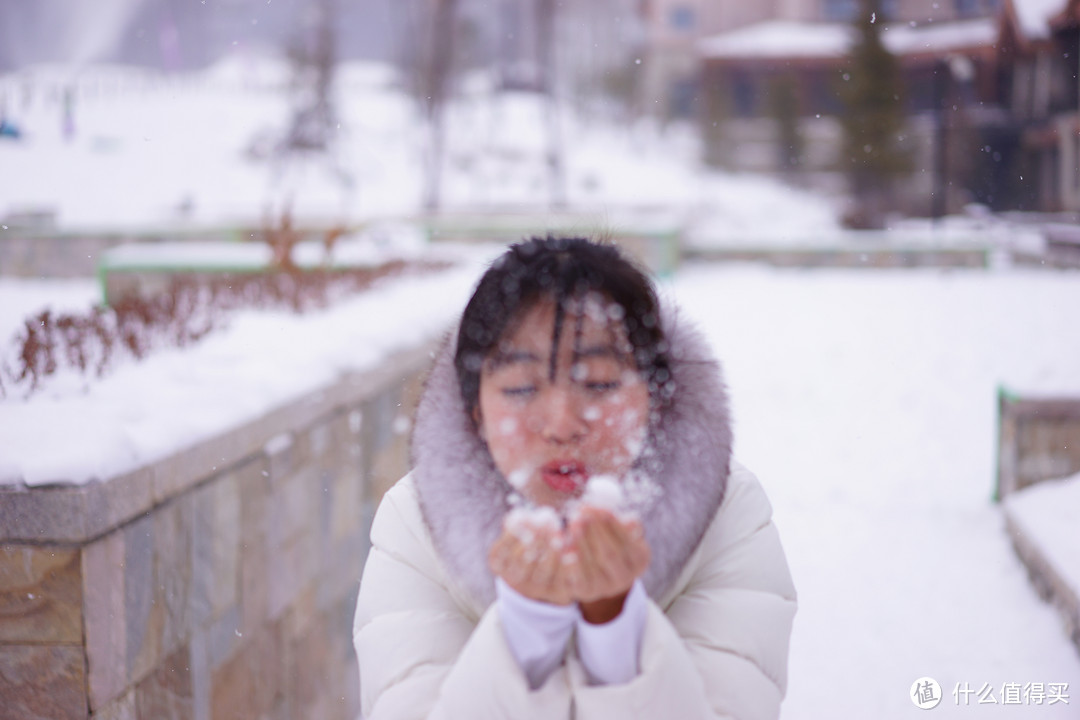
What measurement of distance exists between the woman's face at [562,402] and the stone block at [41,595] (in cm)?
117

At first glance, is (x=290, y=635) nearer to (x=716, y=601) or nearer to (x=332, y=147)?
(x=716, y=601)

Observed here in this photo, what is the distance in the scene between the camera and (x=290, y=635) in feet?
8.94

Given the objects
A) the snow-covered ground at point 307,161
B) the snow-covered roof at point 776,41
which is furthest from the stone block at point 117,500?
the snow-covered roof at point 776,41

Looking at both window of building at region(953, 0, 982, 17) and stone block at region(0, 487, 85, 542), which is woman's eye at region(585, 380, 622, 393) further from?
window of building at region(953, 0, 982, 17)

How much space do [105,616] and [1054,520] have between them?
323 centimetres

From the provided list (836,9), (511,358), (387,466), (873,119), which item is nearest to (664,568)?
(511,358)

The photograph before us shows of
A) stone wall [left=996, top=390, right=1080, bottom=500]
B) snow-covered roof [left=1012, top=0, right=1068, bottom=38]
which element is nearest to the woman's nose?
stone wall [left=996, top=390, right=1080, bottom=500]

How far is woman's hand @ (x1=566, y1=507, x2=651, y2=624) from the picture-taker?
895 millimetres

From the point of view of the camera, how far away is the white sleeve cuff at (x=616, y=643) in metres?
0.99

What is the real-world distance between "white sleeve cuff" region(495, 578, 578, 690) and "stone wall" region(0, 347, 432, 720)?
3.80ft

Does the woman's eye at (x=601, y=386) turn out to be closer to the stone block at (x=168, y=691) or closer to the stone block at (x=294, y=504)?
the stone block at (x=168, y=691)

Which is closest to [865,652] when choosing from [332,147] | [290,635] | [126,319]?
[290,635]

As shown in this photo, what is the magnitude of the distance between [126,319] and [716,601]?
3358 millimetres

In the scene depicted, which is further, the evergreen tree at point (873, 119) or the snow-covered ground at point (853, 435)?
the evergreen tree at point (873, 119)
